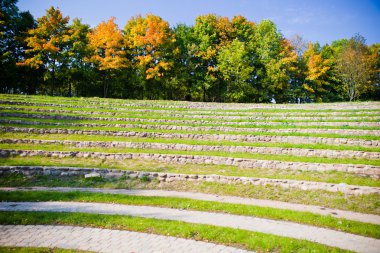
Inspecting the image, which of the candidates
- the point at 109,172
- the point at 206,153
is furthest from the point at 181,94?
the point at 109,172

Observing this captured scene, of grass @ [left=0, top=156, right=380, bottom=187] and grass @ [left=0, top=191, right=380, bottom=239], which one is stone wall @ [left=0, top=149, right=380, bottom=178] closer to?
grass @ [left=0, top=156, right=380, bottom=187]

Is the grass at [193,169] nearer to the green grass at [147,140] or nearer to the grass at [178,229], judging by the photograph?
the green grass at [147,140]

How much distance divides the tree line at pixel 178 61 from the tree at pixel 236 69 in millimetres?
182

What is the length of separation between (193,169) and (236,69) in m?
31.7

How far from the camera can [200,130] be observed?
2295 cm

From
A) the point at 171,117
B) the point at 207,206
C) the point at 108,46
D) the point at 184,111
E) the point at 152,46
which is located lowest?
the point at 207,206

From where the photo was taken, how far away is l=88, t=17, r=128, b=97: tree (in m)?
40.6

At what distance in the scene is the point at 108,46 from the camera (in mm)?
40969

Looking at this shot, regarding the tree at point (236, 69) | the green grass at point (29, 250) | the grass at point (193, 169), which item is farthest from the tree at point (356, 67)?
the green grass at point (29, 250)

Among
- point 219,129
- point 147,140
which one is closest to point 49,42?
point 147,140

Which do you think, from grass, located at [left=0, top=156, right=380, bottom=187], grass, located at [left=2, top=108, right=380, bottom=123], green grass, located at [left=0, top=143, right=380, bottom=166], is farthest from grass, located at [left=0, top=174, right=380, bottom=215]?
grass, located at [left=2, top=108, right=380, bottom=123]

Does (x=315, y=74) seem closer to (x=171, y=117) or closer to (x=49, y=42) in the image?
(x=171, y=117)

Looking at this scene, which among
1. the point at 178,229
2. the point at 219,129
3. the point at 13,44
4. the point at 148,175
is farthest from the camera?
the point at 13,44

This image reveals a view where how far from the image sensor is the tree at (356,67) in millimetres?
46375
